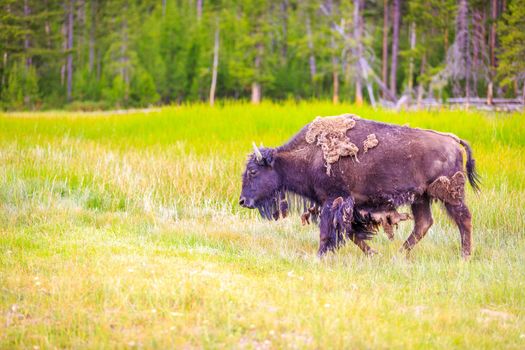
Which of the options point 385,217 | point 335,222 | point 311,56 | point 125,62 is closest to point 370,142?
point 385,217

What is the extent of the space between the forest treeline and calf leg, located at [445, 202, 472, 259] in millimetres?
26299

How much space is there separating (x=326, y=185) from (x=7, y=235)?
3.86 meters

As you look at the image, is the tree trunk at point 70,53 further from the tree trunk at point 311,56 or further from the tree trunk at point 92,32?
the tree trunk at point 311,56

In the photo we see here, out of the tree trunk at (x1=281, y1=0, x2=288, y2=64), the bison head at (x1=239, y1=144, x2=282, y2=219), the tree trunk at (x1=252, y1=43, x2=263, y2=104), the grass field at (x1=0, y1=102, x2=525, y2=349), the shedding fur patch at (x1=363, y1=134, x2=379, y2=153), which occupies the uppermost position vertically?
the tree trunk at (x1=281, y1=0, x2=288, y2=64)

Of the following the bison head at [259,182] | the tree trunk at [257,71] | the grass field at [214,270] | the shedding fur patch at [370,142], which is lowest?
the grass field at [214,270]

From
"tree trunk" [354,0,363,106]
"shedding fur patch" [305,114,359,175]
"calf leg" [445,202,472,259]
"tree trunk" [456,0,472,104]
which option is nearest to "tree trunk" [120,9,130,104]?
"tree trunk" [354,0,363,106]

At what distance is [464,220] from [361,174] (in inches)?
51.2

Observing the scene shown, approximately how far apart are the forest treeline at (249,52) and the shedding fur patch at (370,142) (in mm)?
26362

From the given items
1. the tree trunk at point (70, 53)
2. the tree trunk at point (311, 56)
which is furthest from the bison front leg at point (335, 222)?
the tree trunk at point (70, 53)

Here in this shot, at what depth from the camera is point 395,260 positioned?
7.83 m

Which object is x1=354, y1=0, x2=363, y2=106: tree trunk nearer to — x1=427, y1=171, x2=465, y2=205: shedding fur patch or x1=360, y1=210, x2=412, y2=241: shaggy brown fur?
x1=360, y1=210, x2=412, y2=241: shaggy brown fur

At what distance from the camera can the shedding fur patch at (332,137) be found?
8.02 metres

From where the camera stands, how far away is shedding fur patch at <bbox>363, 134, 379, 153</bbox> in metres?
7.99

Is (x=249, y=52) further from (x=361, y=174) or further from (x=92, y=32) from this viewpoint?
(x=361, y=174)
